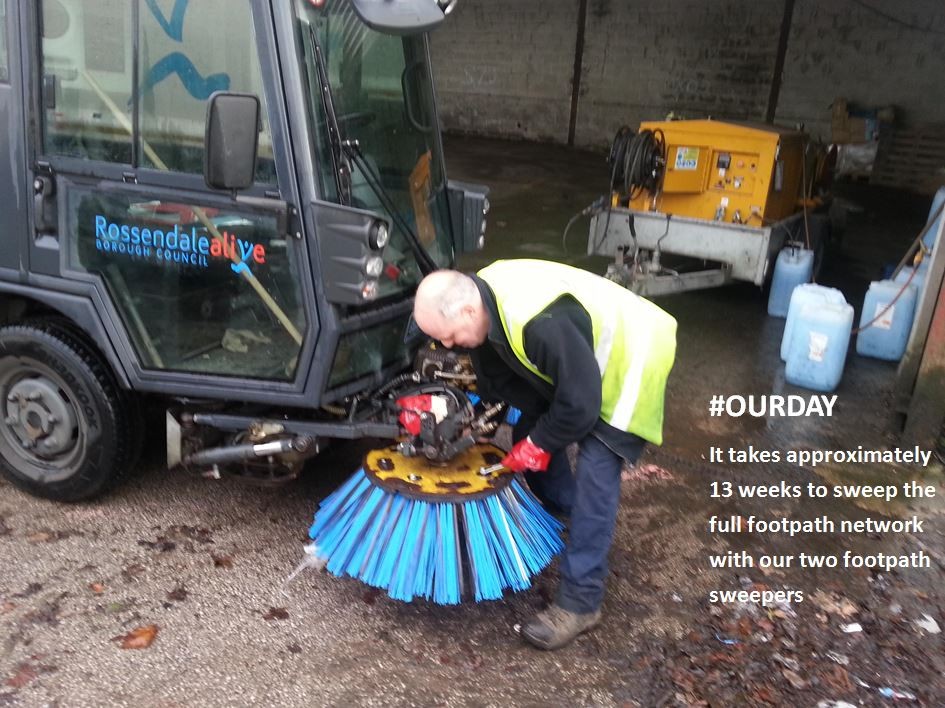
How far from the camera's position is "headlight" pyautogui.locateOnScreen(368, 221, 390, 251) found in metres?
2.35

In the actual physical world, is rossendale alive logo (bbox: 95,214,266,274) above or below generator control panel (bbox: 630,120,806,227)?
below

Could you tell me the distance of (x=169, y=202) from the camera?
99.7 inches

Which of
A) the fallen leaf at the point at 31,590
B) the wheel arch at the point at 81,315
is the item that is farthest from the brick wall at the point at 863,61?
the fallen leaf at the point at 31,590

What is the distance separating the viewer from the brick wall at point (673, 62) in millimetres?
11398

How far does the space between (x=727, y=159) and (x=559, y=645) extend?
4.16m

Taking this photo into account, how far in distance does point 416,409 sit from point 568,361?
2.02 ft

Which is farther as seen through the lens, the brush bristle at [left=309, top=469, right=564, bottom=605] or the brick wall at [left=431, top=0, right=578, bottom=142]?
the brick wall at [left=431, top=0, right=578, bottom=142]

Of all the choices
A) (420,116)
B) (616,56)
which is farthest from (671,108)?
(420,116)

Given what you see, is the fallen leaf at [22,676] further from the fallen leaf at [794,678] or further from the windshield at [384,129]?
the fallen leaf at [794,678]

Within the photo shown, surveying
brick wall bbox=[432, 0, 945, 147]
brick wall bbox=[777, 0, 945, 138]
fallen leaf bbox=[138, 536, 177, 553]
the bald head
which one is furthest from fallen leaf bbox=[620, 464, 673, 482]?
brick wall bbox=[777, 0, 945, 138]

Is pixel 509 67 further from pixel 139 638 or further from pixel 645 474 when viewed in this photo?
pixel 139 638

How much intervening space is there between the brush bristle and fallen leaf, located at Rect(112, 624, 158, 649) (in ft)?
1.86

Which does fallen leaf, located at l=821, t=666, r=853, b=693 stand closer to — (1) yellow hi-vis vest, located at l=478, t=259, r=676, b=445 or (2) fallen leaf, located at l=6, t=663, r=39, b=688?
(1) yellow hi-vis vest, located at l=478, t=259, r=676, b=445

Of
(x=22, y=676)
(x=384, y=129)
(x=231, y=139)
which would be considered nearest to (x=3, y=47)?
(x=231, y=139)
